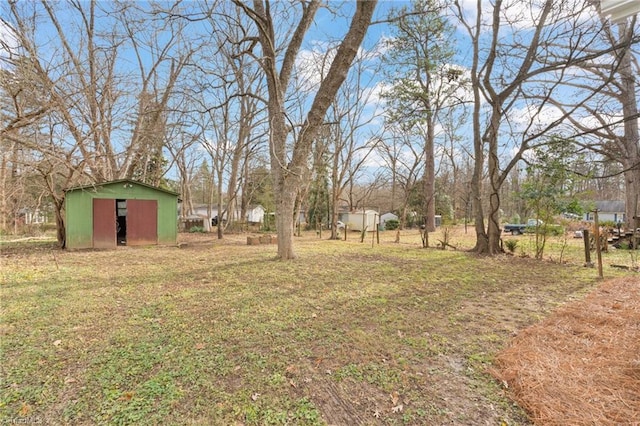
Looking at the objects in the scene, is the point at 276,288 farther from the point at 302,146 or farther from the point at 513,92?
the point at 513,92

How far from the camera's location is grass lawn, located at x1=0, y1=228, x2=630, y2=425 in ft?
6.63

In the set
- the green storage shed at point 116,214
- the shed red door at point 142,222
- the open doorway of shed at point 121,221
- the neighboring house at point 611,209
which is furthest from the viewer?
the neighboring house at point 611,209

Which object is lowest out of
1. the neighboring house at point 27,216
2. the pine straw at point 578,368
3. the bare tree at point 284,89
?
the pine straw at point 578,368

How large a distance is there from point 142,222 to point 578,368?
1199cm

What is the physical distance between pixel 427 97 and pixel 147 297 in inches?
604

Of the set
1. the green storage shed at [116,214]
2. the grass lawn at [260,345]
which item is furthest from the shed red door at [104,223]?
the grass lawn at [260,345]

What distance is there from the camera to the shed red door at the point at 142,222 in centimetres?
1079

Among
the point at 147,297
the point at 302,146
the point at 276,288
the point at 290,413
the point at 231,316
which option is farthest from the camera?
the point at 302,146

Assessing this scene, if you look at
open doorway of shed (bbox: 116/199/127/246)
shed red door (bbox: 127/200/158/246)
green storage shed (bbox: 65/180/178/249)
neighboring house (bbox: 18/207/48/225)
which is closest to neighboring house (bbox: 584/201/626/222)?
green storage shed (bbox: 65/180/178/249)

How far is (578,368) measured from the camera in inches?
97.0

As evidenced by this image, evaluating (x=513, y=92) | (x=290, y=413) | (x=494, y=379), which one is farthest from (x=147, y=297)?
(x=513, y=92)

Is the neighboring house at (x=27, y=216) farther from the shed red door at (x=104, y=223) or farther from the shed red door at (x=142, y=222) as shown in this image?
the shed red door at (x=142, y=222)

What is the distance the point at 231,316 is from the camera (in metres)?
3.67

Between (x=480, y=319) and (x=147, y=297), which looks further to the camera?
(x=147, y=297)
